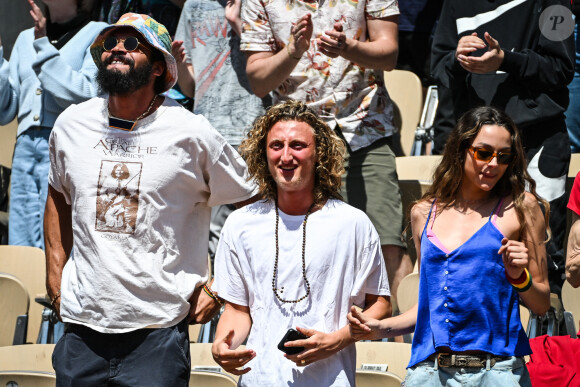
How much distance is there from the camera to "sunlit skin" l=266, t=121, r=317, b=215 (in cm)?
371

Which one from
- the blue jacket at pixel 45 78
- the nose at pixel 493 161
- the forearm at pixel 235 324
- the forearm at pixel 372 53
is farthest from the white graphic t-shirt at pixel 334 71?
the forearm at pixel 235 324

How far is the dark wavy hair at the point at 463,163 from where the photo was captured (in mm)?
3805

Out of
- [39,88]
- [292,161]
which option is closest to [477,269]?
[292,161]

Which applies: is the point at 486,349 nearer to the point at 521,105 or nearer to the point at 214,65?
the point at 521,105

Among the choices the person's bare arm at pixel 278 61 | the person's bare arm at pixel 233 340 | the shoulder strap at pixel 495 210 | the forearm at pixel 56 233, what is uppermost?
the person's bare arm at pixel 278 61

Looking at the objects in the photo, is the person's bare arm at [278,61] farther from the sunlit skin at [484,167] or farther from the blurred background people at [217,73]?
the sunlit skin at [484,167]

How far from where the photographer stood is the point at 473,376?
3494mm

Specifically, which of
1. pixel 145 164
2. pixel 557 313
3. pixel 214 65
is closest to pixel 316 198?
pixel 145 164

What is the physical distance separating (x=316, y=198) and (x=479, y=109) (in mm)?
750

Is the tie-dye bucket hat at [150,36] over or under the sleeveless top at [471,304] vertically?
over

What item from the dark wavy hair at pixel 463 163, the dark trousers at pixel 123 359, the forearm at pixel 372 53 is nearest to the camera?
the dark trousers at pixel 123 359

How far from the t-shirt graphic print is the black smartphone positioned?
2.51ft

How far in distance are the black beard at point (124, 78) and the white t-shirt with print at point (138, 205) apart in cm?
11

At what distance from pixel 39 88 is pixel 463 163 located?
3.21 metres
